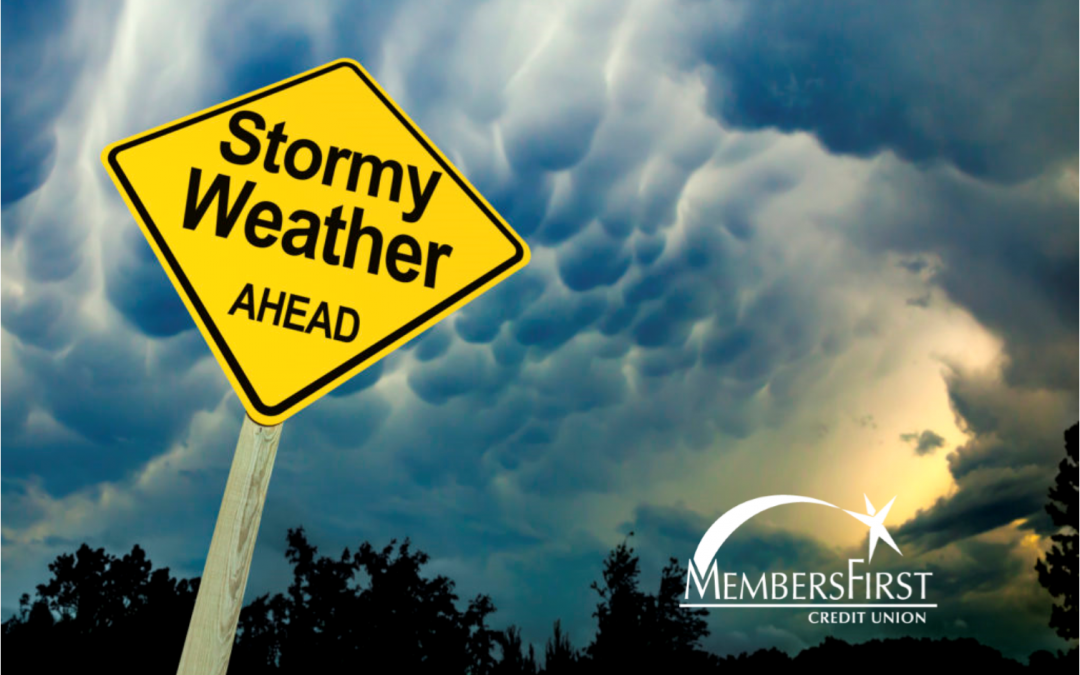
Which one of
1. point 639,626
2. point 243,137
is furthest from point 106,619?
point 243,137

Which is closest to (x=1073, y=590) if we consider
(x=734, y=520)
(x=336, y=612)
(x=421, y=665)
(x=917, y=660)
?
(x=917, y=660)

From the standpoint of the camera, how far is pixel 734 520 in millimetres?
22016

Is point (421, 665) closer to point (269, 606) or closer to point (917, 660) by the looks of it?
point (269, 606)

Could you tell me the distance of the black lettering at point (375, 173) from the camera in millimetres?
3102

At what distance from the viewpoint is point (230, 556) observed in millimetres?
2330

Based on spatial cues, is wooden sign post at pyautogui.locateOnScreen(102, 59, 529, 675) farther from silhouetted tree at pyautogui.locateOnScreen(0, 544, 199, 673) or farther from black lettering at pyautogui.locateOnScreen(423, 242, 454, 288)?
silhouetted tree at pyautogui.locateOnScreen(0, 544, 199, 673)

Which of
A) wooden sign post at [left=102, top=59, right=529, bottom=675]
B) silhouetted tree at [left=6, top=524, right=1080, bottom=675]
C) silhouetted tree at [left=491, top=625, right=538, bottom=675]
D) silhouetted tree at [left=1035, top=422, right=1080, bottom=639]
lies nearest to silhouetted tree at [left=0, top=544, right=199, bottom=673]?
silhouetted tree at [left=6, top=524, right=1080, bottom=675]

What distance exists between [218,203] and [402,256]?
0.80 meters

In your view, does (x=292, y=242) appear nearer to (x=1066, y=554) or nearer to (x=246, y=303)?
(x=246, y=303)

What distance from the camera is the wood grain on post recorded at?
222 cm

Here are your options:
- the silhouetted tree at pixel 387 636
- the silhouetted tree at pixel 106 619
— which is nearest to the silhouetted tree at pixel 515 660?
the silhouetted tree at pixel 387 636

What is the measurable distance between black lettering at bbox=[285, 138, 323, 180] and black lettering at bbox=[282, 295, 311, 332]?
0.64 m

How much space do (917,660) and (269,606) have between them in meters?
31.6

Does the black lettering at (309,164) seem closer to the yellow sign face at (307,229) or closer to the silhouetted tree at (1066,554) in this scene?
the yellow sign face at (307,229)
